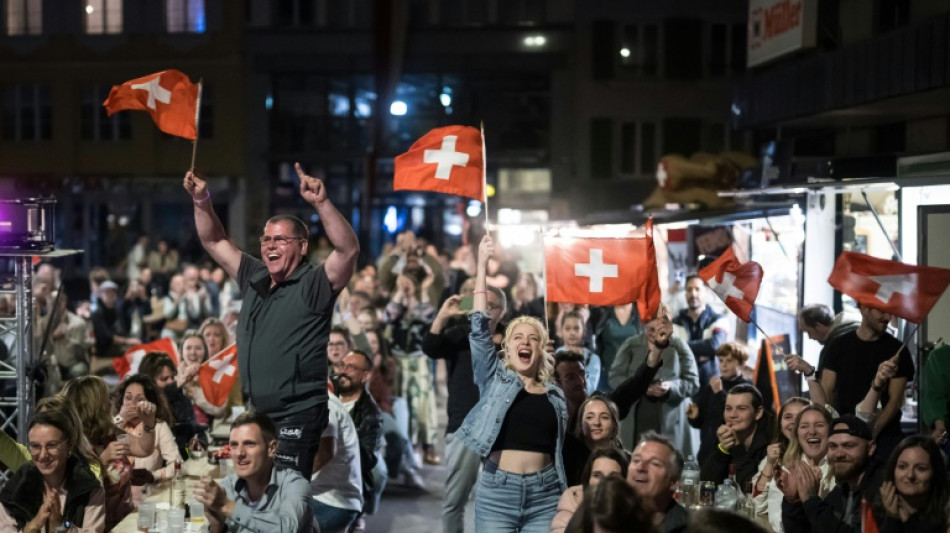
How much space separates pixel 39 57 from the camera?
45656mm

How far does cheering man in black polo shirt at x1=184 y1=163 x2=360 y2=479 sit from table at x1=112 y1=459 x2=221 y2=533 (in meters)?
0.59

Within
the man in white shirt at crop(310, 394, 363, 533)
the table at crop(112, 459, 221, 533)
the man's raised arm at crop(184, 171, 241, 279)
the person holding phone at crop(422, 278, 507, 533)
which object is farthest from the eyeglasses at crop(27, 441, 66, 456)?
the person holding phone at crop(422, 278, 507, 533)

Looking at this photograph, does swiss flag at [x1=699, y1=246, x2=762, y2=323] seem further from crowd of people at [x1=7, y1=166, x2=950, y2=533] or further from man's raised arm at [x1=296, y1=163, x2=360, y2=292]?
man's raised arm at [x1=296, y1=163, x2=360, y2=292]

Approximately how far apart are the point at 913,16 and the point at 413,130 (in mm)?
27109

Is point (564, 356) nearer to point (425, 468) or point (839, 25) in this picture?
point (425, 468)

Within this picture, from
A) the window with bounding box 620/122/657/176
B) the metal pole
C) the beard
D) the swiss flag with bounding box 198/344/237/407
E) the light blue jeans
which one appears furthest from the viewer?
the window with bounding box 620/122/657/176

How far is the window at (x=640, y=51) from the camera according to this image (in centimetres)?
4100

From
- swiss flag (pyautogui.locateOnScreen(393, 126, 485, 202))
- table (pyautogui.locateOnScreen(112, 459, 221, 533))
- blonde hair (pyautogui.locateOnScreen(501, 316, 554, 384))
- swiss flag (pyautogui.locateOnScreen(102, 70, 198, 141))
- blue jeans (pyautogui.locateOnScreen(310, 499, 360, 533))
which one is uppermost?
swiss flag (pyautogui.locateOnScreen(102, 70, 198, 141))

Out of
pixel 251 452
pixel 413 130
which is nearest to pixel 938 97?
pixel 251 452

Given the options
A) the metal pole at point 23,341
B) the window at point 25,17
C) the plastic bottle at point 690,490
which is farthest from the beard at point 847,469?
the window at point 25,17

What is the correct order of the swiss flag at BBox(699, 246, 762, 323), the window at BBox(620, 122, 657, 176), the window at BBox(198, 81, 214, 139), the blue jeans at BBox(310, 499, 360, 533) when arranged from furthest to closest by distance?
the window at BBox(198, 81, 214, 139) → the window at BBox(620, 122, 657, 176) → the swiss flag at BBox(699, 246, 762, 323) → the blue jeans at BBox(310, 499, 360, 533)

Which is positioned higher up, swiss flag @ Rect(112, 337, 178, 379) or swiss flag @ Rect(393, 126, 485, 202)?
swiss flag @ Rect(393, 126, 485, 202)

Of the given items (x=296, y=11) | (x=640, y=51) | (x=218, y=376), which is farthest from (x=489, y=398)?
(x=296, y=11)

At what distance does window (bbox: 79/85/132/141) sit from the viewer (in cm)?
4512
